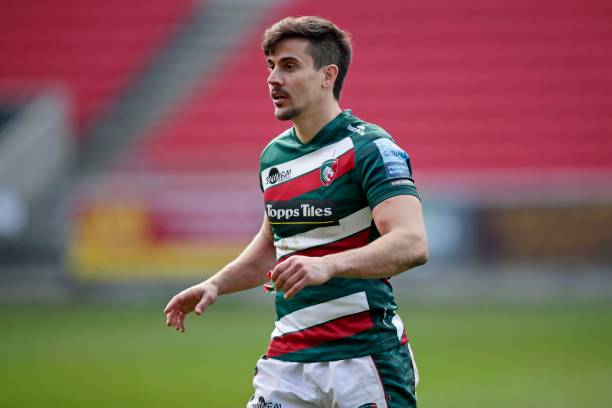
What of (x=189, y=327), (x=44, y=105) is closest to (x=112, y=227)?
(x=189, y=327)

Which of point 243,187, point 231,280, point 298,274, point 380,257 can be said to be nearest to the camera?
point 298,274

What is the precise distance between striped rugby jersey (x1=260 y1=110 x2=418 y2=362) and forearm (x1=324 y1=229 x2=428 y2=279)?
0.89ft

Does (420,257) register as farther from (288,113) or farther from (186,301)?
(186,301)

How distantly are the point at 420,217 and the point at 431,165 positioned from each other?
1558cm

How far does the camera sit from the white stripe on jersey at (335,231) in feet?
12.2

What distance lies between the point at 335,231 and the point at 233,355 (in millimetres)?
6952

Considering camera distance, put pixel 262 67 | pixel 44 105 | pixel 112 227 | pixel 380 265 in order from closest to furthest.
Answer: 1. pixel 380 265
2. pixel 112 227
3. pixel 44 105
4. pixel 262 67

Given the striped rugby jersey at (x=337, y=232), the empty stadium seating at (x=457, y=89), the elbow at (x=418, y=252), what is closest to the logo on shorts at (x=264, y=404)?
the striped rugby jersey at (x=337, y=232)

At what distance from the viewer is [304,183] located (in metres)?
3.82

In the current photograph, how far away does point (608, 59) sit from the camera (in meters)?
19.7

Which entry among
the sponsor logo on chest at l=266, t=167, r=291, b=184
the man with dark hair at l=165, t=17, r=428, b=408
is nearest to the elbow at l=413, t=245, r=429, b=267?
the man with dark hair at l=165, t=17, r=428, b=408

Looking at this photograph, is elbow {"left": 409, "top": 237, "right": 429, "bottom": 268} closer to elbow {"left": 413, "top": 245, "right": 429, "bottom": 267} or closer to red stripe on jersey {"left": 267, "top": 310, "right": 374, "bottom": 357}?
elbow {"left": 413, "top": 245, "right": 429, "bottom": 267}

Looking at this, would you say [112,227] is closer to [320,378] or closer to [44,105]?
[44,105]

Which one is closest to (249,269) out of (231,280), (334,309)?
(231,280)
